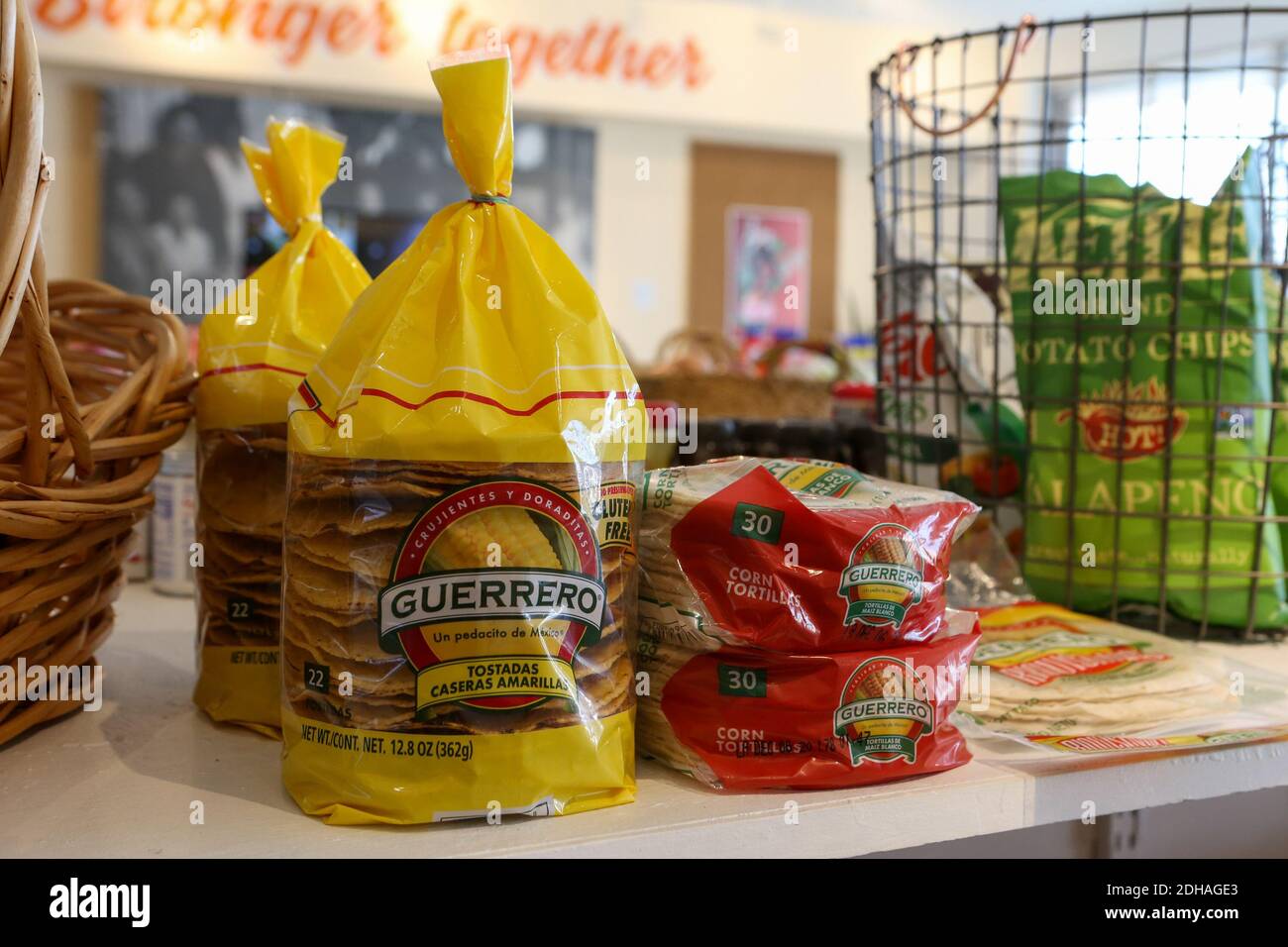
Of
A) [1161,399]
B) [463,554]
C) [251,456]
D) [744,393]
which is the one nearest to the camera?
[463,554]

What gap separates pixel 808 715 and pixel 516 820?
6.1 inches

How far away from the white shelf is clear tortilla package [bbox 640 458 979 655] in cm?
8

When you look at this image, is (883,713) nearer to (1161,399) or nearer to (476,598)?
(476,598)

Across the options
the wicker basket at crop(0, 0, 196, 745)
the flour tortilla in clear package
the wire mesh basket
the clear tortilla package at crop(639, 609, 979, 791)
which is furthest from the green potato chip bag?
the wicker basket at crop(0, 0, 196, 745)

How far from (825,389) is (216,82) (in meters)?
3.75

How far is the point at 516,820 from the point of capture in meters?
0.54

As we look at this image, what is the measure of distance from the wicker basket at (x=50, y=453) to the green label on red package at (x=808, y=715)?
1.12ft

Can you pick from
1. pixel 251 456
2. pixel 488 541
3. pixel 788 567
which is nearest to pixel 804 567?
pixel 788 567

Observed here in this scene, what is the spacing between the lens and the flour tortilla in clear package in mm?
520

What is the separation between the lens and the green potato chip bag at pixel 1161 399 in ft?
2.83

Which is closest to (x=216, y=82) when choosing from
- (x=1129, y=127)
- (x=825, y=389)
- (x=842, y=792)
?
(x=825, y=389)
